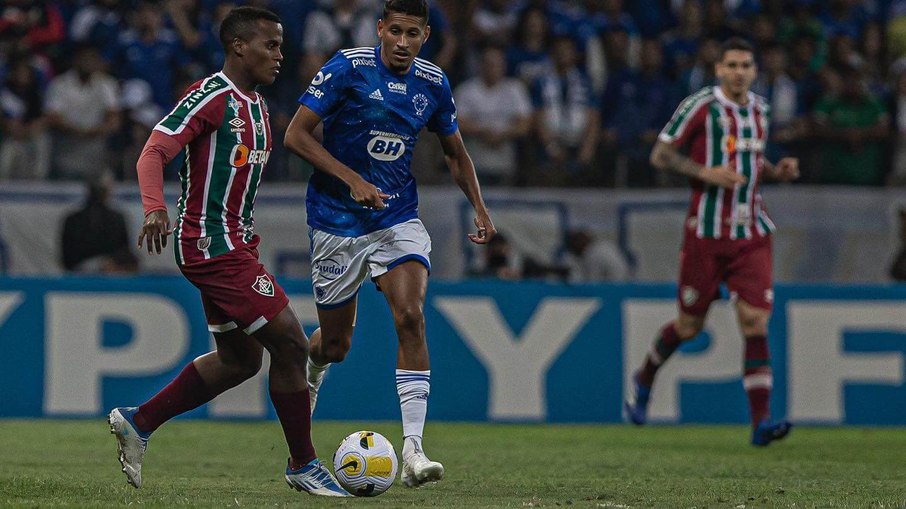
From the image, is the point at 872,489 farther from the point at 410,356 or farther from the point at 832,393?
the point at 832,393

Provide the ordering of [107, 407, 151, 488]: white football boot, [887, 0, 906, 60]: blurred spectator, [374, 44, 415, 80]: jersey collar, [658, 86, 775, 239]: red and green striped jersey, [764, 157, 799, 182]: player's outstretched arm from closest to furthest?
[107, 407, 151, 488]: white football boot, [374, 44, 415, 80]: jersey collar, [764, 157, 799, 182]: player's outstretched arm, [658, 86, 775, 239]: red and green striped jersey, [887, 0, 906, 60]: blurred spectator

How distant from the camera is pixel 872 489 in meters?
6.62

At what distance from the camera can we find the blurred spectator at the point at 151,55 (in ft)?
43.7

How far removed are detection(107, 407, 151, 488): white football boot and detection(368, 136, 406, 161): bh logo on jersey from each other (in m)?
1.70

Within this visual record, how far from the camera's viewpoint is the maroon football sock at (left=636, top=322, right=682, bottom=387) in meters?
9.87

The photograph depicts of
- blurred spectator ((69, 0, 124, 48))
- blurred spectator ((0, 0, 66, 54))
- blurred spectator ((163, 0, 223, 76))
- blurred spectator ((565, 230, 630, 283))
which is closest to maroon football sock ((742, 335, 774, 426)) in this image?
blurred spectator ((565, 230, 630, 283))

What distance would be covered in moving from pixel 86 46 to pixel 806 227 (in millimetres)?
7012

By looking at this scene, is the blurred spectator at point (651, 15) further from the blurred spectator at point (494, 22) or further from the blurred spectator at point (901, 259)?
the blurred spectator at point (901, 259)

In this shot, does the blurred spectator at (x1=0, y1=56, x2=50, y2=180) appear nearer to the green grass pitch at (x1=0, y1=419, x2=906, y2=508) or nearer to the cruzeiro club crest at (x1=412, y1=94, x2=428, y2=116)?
the green grass pitch at (x1=0, y1=419, x2=906, y2=508)

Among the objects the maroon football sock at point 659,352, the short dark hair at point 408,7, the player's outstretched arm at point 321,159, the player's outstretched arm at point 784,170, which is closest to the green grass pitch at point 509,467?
the maroon football sock at point 659,352

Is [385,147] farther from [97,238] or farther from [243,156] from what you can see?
[97,238]

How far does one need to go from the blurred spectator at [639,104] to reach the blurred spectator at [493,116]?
2.68 ft

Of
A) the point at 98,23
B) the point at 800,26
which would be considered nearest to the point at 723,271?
the point at 800,26

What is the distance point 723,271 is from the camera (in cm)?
963
